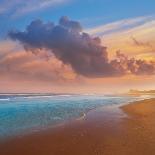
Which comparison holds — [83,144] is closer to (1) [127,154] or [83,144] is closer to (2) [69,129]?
(1) [127,154]

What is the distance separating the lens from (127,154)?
42.2ft

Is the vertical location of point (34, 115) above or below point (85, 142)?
above

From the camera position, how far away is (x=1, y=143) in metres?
16.0

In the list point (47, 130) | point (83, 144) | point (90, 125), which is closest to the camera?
point (83, 144)

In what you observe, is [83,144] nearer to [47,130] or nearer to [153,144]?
[153,144]

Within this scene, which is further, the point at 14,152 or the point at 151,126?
the point at 151,126

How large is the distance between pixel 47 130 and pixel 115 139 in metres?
5.55

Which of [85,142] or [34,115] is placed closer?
[85,142]

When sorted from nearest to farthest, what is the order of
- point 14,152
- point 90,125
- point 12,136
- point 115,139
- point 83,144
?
point 14,152, point 83,144, point 115,139, point 12,136, point 90,125

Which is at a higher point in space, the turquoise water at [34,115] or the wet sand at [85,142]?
the turquoise water at [34,115]

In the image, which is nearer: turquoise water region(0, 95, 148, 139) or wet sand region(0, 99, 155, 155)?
wet sand region(0, 99, 155, 155)

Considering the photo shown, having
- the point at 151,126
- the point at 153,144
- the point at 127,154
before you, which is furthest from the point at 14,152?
the point at 151,126

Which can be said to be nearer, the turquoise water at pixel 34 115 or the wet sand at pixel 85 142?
the wet sand at pixel 85 142

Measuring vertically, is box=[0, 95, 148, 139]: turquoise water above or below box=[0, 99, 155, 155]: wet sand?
above
